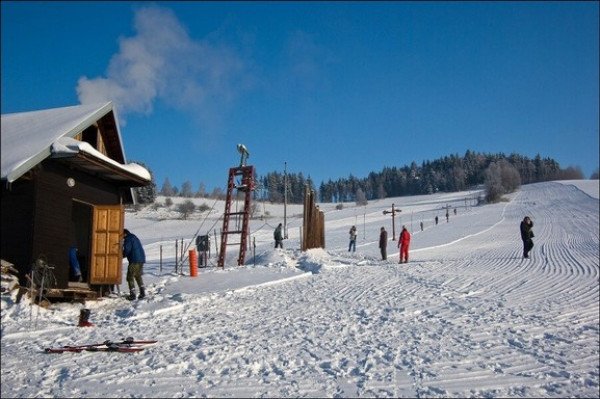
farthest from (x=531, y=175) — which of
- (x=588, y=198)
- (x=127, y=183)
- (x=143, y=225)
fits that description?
(x=127, y=183)

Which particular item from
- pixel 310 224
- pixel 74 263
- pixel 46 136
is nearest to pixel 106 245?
pixel 74 263

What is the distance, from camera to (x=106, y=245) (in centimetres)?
1346

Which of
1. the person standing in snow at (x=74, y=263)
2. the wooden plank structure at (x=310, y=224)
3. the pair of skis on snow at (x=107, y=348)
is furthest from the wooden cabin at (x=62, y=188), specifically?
the wooden plank structure at (x=310, y=224)

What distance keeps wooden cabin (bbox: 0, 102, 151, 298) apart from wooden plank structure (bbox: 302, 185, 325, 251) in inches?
433

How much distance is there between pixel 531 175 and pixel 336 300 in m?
136

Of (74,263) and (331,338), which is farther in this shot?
(74,263)

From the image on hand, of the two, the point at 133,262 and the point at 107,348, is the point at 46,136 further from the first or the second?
the point at 107,348

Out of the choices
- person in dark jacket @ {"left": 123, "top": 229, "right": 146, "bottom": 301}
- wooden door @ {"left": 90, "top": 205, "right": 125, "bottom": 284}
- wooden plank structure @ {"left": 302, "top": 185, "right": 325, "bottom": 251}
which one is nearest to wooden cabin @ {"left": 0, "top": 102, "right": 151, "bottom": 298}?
wooden door @ {"left": 90, "top": 205, "right": 125, "bottom": 284}

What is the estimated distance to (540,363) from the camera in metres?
6.11

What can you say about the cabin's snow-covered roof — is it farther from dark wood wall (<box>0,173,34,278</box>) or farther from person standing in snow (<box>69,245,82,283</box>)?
person standing in snow (<box>69,245,82,283</box>)

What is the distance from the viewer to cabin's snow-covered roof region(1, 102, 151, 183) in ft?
34.1

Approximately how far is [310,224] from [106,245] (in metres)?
13.3

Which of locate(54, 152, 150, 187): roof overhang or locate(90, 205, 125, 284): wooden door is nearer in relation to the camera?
locate(54, 152, 150, 187): roof overhang

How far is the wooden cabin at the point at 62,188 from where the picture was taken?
433 inches
